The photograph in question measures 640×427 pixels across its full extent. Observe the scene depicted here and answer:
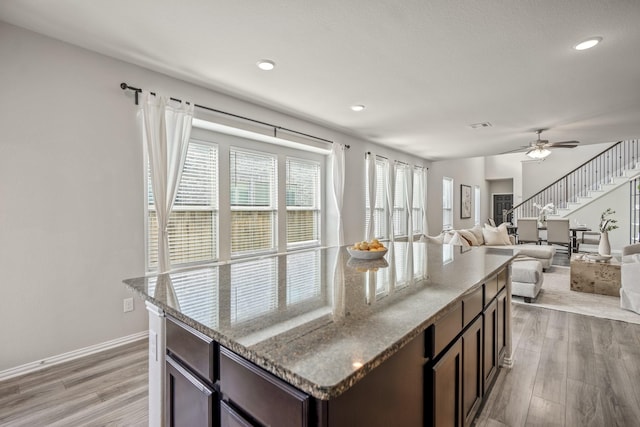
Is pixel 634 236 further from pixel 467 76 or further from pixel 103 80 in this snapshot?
pixel 103 80

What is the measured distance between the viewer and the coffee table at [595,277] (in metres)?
4.19

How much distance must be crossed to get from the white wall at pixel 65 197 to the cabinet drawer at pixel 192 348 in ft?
6.25

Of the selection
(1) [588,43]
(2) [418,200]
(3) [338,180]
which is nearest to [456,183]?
(2) [418,200]

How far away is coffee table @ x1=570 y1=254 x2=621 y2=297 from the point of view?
4.19 meters

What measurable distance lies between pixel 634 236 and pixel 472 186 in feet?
14.4

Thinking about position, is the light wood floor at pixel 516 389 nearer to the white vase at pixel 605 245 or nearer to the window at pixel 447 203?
the white vase at pixel 605 245

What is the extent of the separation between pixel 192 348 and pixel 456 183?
1000cm

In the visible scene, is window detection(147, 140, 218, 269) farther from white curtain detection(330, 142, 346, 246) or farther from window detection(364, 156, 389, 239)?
window detection(364, 156, 389, 239)

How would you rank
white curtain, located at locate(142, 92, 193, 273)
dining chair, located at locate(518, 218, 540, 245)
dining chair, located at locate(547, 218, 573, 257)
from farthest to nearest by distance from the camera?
dining chair, located at locate(518, 218, 540, 245) → dining chair, located at locate(547, 218, 573, 257) → white curtain, located at locate(142, 92, 193, 273)

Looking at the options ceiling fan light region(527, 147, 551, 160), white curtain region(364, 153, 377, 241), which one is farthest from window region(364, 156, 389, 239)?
ceiling fan light region(527, 147, 551, 160)

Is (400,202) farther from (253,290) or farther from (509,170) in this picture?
(509,170)

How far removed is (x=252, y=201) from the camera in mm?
4273

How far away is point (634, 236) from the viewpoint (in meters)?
8.01

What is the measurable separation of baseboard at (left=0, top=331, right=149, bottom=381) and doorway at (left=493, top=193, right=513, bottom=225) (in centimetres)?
1381
